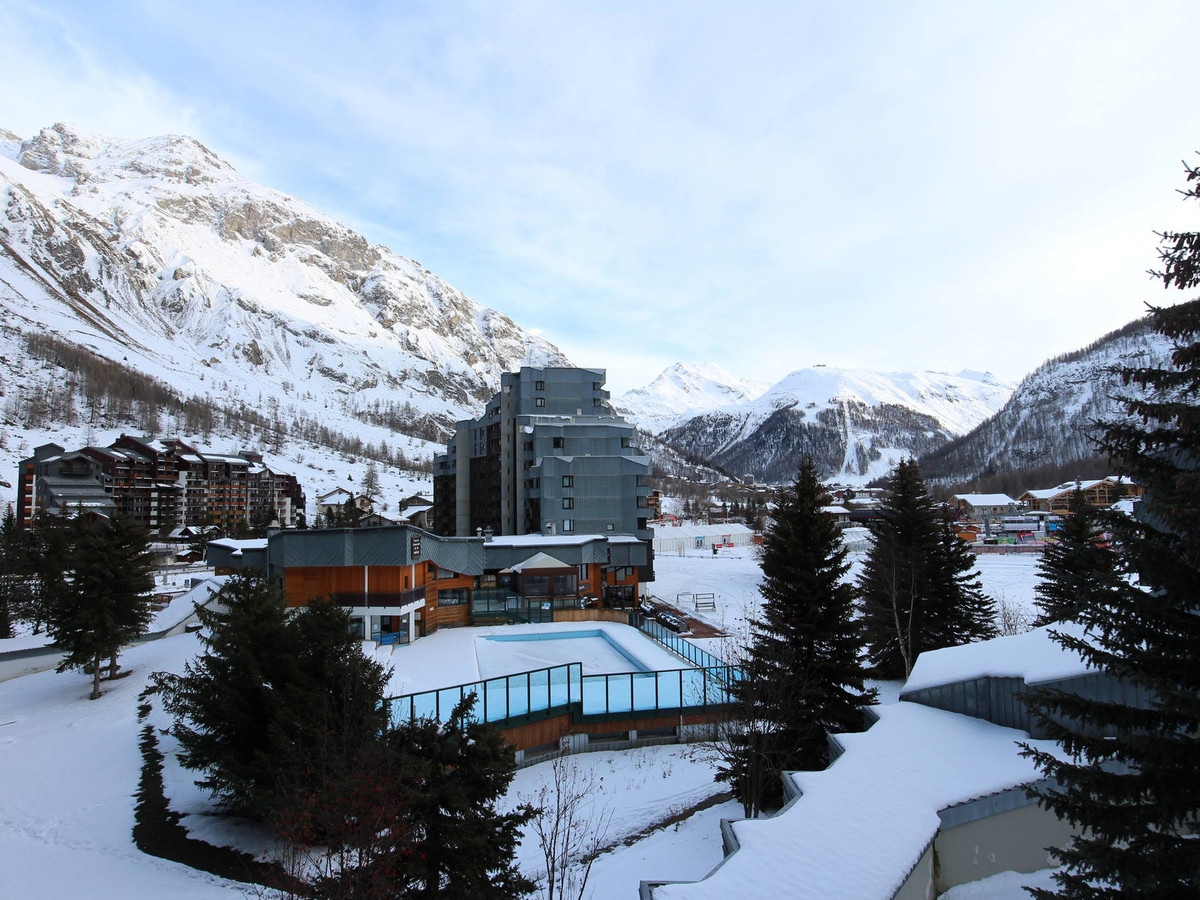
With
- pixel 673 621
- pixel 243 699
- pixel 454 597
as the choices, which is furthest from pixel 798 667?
pixel 673 621

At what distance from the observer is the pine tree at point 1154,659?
6.71 m

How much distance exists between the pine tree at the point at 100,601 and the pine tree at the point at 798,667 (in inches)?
1085

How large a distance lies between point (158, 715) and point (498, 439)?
4271 cm

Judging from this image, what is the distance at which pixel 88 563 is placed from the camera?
2933 cm

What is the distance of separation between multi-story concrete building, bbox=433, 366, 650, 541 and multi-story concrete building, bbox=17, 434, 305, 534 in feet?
106

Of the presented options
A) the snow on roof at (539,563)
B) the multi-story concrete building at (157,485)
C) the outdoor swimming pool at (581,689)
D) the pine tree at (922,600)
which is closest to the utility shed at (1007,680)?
the outdoor swimming pool at (581,689)

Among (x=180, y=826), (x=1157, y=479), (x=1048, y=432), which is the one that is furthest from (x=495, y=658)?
A: (x=1048, y=432)

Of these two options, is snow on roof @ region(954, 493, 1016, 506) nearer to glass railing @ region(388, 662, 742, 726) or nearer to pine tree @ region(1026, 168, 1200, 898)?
glass railing @ region(388, 662, 742, 726)

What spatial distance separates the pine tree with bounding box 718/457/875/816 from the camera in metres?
16.0

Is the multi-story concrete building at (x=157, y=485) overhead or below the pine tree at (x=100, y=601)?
overhead

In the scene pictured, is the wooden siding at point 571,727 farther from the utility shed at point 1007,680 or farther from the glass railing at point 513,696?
the utility shed at point 1007,680

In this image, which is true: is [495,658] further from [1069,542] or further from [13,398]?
[13,398]

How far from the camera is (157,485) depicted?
335ft

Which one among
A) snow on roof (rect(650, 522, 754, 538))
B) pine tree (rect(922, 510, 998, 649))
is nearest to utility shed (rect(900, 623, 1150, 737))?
pine tree (rect(922, 510, 998, 649))
